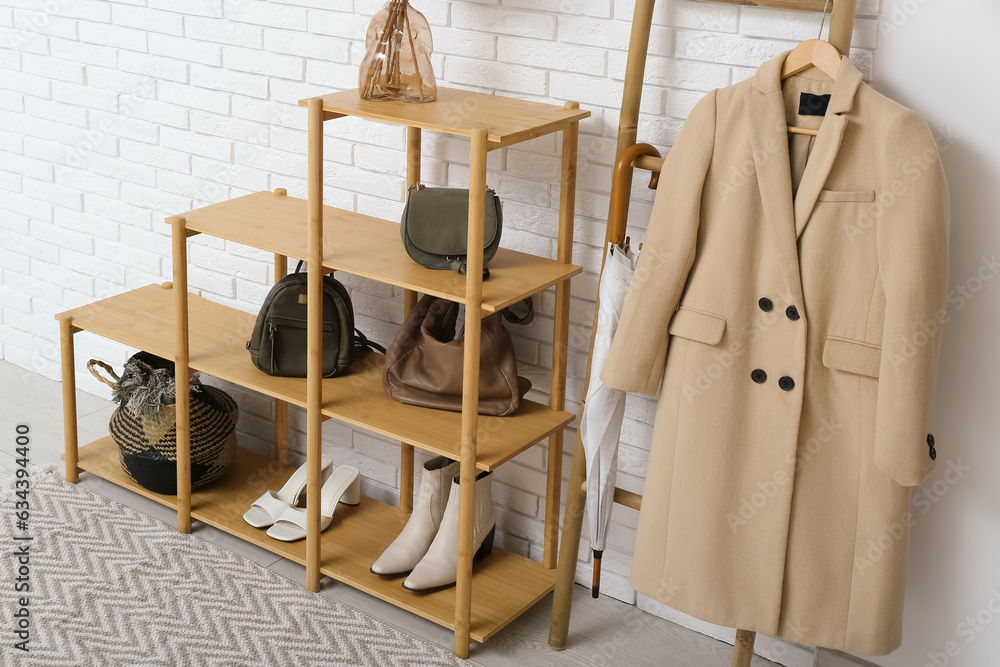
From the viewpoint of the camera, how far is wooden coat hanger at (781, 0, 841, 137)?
5.44ft

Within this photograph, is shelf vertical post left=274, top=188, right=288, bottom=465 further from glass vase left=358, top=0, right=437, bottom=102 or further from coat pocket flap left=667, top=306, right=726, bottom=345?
coat pocket flap left=667, top=306, right=726, bottom=345

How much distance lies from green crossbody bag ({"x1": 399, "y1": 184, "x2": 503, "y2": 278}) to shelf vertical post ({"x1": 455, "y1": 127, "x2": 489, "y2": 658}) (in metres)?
0.09

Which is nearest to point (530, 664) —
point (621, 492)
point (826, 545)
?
point (621, 492)

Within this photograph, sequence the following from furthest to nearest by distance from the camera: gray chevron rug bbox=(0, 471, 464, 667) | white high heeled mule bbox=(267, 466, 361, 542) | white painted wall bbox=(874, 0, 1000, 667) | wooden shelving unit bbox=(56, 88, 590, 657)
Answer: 1. white high heeled mule bbox=(267, 466, 361, 542)
2. gray chevron rug bbox=(0, 471, 464, 667)
3. wooden shelving unit bbox=(56, 88, 590, 657)
4. white painted wall bbox=(874, 0, 1000, 667)

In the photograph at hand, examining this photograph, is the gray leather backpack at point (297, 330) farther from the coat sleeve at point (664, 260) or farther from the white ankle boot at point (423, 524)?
the coat sleeve at point (664, 260)

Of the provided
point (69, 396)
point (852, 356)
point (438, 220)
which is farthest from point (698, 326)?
point (69, 396)

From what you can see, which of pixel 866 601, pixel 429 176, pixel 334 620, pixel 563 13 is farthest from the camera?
pixel 429 176

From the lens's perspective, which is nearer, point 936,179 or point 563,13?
point 936,179

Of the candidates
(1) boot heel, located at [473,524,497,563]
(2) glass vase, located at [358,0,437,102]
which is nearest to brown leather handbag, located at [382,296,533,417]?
(1) boot heel, located at [473,524,497,563]

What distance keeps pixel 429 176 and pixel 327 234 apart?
0.97ft

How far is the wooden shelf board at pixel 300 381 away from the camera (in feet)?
6.88

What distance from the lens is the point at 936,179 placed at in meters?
1.57

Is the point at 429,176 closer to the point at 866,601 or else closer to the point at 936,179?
the point at 936,179

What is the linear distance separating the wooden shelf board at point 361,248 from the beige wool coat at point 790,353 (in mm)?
314
